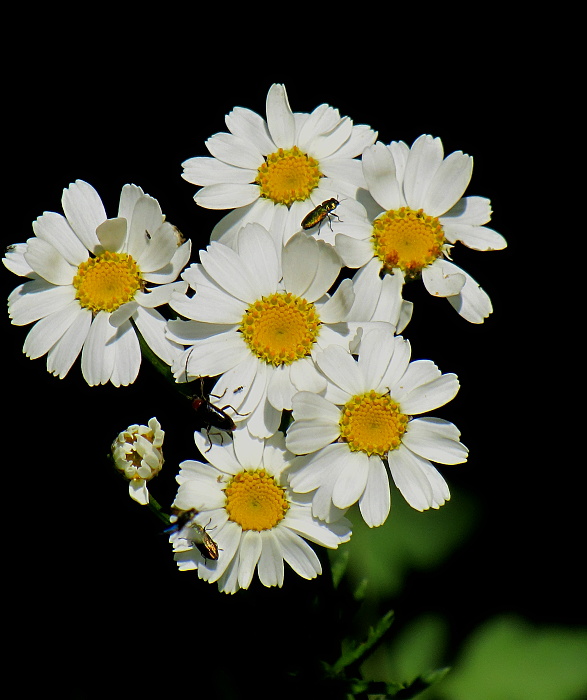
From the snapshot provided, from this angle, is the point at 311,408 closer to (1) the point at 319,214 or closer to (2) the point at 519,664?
(1) the point at 319,214

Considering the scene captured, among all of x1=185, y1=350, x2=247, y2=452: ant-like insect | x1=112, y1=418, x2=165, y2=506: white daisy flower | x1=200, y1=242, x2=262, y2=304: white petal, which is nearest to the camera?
x1=185, y1=350, x2=247, y2=452: ant-like insect

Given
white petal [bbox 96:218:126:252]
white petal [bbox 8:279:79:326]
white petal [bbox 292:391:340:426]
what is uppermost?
white petal [bbox 96:218:126:252]

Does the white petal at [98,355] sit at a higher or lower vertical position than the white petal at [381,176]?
lower

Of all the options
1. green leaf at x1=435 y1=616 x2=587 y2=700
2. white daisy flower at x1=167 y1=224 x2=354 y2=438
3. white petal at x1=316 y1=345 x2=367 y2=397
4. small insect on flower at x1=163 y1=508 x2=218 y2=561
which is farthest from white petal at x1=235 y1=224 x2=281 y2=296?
green leaf at x1=435 y1=616 x2=587 y2=700

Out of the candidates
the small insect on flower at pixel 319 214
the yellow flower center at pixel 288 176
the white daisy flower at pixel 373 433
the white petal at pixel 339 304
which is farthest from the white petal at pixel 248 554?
the yellow flower center at pixel 288 176

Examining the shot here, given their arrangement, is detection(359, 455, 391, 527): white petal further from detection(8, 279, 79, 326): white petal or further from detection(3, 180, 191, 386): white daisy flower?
detection(8, 279, 79, 326): white petal

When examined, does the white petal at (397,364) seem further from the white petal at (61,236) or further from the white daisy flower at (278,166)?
the white petal at (61,236)

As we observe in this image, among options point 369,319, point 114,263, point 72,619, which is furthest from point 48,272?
point 72,619
